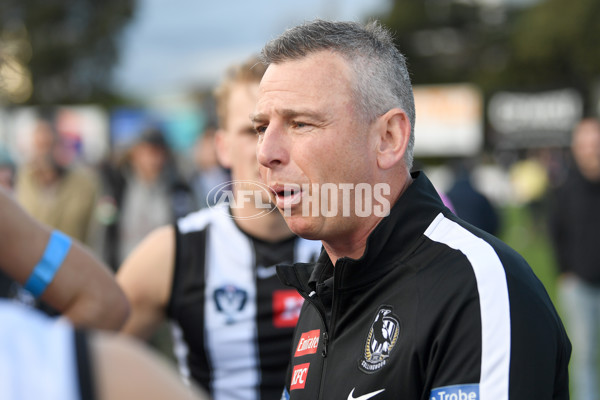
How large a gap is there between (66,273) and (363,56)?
0.96 m

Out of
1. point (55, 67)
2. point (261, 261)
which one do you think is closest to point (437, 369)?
point (261, 261)

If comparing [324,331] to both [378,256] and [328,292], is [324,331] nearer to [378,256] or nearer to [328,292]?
[328,292]

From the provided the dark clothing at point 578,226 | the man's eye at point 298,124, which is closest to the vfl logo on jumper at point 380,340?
the man's eye at point 298,124

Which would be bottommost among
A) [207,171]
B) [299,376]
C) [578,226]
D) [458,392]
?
[578,226]

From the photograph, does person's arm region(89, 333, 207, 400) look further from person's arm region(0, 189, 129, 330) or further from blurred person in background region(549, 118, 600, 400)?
blurred person in background region(549, 118, 600, 400)

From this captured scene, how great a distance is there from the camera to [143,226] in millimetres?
6883

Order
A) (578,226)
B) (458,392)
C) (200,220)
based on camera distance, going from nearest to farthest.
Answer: (458,392) → (200,220) → (578,226)

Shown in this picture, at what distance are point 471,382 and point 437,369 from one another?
86mm

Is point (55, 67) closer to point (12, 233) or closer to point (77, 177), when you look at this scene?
point (77, 177)

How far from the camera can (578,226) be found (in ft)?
20.6

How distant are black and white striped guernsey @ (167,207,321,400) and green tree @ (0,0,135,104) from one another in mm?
47203

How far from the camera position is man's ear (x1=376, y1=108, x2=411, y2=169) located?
75.2 inches

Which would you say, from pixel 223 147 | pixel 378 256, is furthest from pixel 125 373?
pixel 223 147

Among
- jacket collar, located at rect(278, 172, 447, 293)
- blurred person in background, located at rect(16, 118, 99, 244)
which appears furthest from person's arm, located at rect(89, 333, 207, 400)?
blurred person in background, located at rect(16, 118, 99, 244)
